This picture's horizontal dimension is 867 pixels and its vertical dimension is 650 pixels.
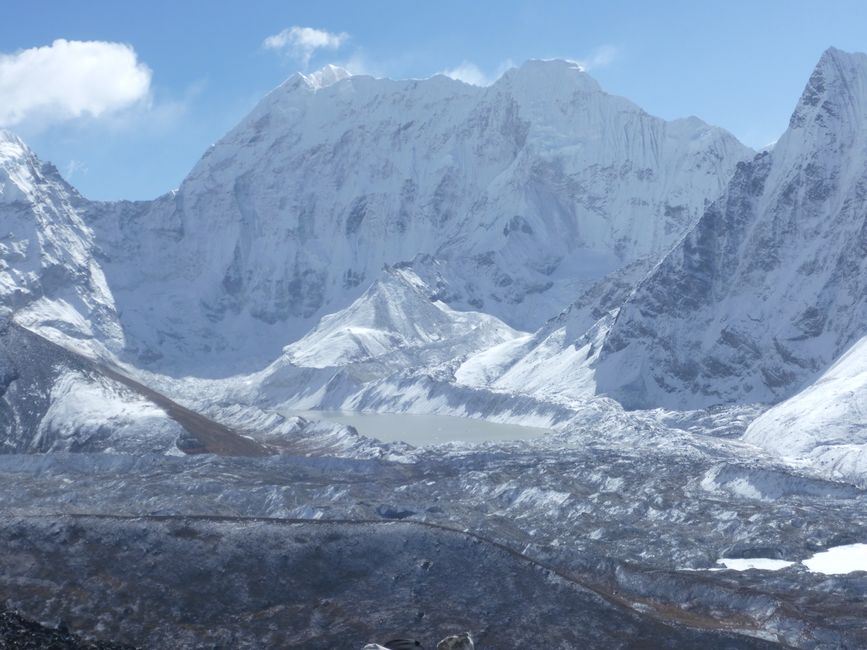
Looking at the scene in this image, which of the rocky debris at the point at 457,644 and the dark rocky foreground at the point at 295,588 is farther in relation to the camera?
the dark rocky foreground at the point at 295,588

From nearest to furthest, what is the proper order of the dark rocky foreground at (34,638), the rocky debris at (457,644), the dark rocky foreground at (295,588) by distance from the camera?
the rocky debris at (457,644), the dark rocky foreground at (34,638), the dark rocky foreground at (295,588)

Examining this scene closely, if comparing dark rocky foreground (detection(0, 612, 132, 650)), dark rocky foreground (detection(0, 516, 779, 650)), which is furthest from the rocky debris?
dark rocky foreground (detection(0, 516, 779, 650))

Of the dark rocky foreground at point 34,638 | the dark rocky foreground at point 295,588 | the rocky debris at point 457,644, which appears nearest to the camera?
the rocky debris at point 457,644

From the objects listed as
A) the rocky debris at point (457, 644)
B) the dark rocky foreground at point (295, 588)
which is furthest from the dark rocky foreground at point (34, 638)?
the rocky debris at point (457, 644)

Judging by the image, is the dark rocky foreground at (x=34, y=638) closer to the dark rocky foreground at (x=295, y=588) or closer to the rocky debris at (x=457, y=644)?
the dark rocky foreground at (x=295, y=588)

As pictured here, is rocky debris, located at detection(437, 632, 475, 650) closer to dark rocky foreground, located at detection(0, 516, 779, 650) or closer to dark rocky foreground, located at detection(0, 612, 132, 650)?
dark rocky foreground, located at detection(0, 612, 132, 650)

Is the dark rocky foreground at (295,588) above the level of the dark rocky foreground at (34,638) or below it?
below

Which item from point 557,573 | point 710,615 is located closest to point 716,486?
point 710,615

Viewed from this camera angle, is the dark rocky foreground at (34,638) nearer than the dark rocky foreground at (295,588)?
Yes
